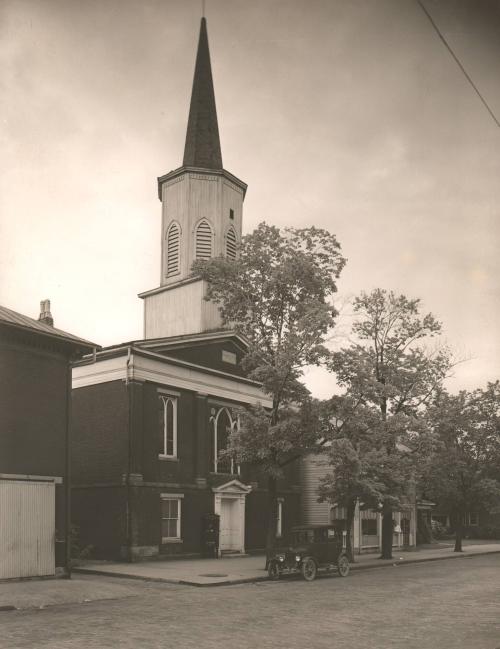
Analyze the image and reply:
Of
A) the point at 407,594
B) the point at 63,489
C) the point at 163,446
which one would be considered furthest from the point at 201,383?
the point at 407,594

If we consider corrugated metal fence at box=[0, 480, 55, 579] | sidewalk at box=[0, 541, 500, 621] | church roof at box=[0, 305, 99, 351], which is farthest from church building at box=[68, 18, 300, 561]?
corrugated metal fence at box=[0, 480, 55, 579]

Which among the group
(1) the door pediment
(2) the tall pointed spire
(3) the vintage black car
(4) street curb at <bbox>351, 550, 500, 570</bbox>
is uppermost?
(2) the tall pointed spire

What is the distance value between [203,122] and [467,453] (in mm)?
20477

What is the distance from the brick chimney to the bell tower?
6.35 meters

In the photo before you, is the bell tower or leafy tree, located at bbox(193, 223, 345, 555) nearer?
leafy tree, located at bbox(193, 223, 345, 555)

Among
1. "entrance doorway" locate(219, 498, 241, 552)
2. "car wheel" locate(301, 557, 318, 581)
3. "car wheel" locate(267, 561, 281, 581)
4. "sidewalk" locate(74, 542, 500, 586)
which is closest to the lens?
→ "sidewalk" locate(74, 542, 500, 586)

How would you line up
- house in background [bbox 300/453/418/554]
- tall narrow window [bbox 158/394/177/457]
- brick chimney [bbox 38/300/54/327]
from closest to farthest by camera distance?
brick chimney [bbox 38/300/54/327]
tall narrow window [bbox 158/394/177/457]
house in background [bbox 300/453/418/554]

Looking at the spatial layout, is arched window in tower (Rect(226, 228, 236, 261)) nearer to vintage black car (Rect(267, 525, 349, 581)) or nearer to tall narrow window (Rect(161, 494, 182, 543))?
tall narrow window (Rect(161, 494, 182, 543))

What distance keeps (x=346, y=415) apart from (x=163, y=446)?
7.43m

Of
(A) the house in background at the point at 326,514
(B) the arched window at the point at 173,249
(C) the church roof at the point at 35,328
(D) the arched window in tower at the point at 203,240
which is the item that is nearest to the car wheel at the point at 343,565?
(C) the church roof at the point at 35,328

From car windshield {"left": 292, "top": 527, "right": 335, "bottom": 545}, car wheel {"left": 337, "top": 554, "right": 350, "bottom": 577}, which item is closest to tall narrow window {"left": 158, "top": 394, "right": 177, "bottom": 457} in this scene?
car windshield {"left": 292, "top": 527, "right": 335, "bottom": 545}

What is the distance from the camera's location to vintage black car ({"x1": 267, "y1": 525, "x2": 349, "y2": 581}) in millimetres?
21594

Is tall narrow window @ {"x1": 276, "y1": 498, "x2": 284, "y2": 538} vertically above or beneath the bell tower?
beneath

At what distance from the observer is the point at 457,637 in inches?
448
